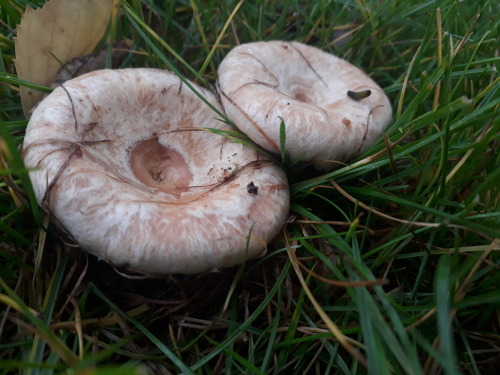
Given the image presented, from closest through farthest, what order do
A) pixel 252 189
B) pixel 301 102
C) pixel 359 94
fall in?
pixel 252 189 < pixel 301 102 < pixel 359 94

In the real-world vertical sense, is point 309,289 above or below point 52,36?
below

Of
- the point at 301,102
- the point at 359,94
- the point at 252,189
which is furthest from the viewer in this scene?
the point at 359,94

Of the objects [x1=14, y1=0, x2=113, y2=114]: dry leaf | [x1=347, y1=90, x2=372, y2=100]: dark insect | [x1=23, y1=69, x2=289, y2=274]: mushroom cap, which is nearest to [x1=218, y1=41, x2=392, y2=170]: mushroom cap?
[x1=347, y1=90, x2=372, y2=100]: dark insect

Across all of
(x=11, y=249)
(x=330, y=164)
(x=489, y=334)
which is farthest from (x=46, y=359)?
(x=489, y=334)

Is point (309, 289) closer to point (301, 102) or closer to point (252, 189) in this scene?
point (252, 189)

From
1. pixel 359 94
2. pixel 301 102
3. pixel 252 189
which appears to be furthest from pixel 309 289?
pixel 359 94

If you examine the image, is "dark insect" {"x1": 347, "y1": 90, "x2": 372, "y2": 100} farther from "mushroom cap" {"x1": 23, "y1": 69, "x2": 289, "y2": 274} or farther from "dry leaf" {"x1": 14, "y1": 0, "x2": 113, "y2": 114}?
"dry leaf" {"x1": 14, "y1": 0, "x2": 113, "y2": 114}
